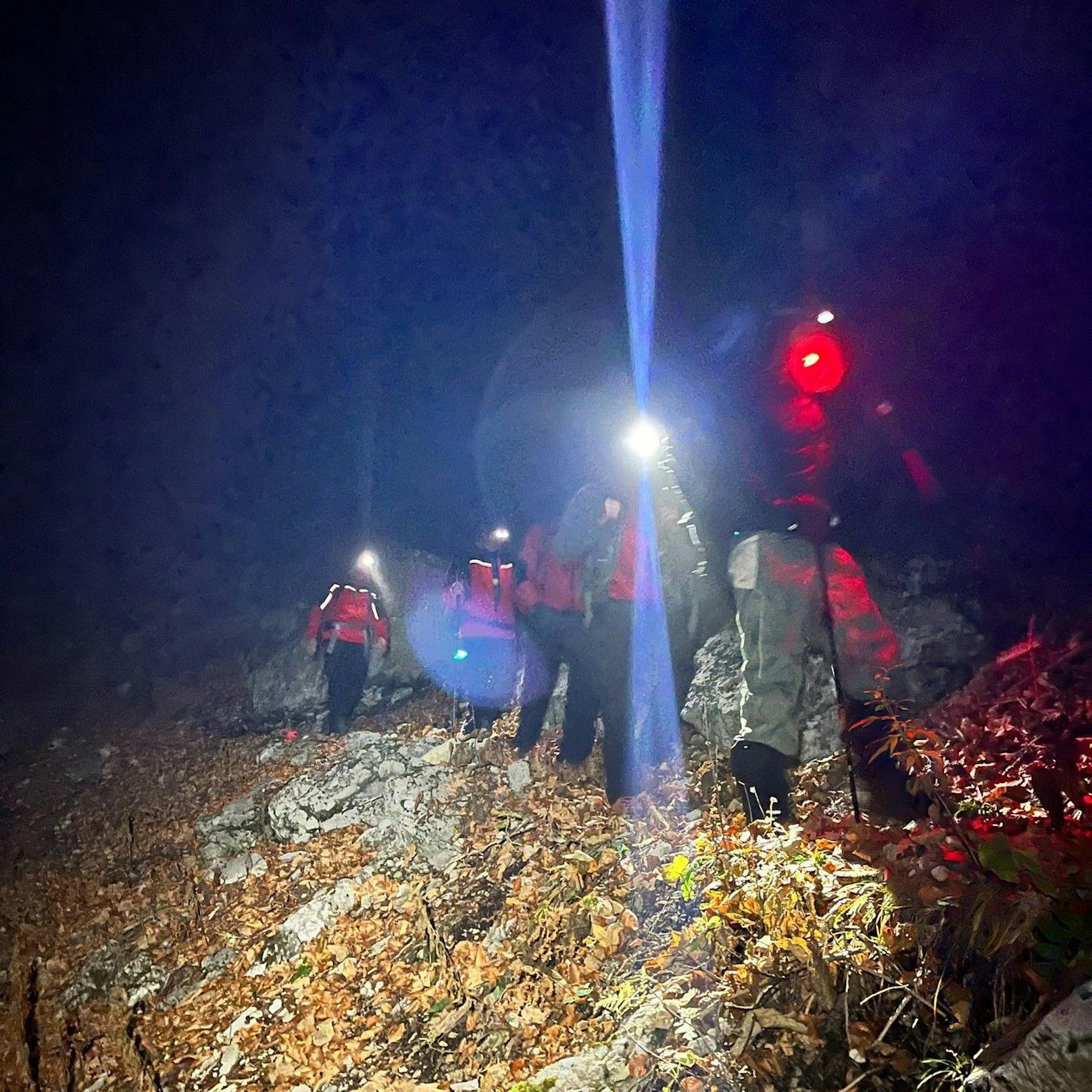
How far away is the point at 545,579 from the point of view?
8086 millimetres

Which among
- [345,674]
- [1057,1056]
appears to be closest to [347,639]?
[345,674]

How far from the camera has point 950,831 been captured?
3580 mm

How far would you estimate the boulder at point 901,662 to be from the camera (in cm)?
589

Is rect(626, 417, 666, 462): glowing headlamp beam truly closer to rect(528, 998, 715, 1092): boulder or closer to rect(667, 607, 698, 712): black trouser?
rect(667, 607, 698, 712): black trouser

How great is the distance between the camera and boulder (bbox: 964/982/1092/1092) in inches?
77.0

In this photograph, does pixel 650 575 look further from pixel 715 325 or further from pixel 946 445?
pixel 715 325

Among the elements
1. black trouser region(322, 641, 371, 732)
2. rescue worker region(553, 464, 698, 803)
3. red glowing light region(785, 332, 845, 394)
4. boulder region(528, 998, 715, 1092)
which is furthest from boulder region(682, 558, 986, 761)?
black trouser region(322, 641, 371, 732)

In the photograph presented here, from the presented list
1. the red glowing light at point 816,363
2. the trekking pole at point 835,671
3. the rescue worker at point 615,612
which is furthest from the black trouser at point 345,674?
the red glowing light at point 816,363

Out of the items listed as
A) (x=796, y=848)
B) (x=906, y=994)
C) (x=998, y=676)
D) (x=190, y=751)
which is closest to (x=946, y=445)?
(x=998, y=676)

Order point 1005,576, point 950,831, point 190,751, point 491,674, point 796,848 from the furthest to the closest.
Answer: point 190,751, point 491,674, point 1005,576, point 796,848, point 950,831

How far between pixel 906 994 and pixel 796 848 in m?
1.32

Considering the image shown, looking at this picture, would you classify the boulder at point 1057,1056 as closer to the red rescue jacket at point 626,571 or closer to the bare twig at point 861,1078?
the bare twig at point 861,1078

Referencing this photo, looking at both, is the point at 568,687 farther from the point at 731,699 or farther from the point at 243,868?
the point at 243,868

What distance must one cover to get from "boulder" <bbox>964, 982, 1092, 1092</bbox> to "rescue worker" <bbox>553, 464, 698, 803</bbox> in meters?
4.80
